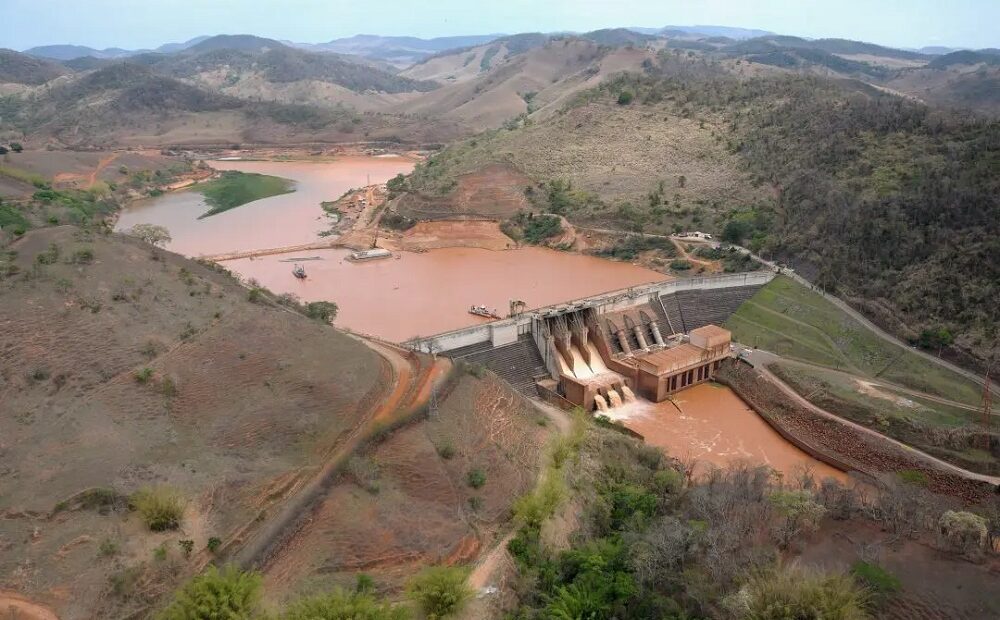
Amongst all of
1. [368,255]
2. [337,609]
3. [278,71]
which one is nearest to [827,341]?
[337,609]

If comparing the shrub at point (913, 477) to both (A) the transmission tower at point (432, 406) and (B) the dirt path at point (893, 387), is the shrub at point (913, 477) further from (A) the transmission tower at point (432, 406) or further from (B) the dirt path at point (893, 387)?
(A) the transmission tower at point (432, 406)

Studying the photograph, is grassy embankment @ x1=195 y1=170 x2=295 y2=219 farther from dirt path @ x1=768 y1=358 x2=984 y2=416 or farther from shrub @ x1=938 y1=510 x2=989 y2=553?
shrub @ x1=938 y1=510 x2=989 y2=553

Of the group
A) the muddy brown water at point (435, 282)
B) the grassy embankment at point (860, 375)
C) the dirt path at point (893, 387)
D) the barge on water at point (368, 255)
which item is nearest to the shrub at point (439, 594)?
the grassy embankment at point (860, 375)

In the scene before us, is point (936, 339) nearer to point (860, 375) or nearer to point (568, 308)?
point (860, 375)

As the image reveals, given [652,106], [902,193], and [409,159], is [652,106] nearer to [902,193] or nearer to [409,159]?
[902,193]

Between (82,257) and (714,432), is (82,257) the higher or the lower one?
the higher one
